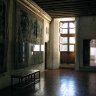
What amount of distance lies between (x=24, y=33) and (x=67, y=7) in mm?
4323

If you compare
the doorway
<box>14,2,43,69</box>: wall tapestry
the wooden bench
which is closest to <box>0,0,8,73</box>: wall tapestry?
the wooden bench

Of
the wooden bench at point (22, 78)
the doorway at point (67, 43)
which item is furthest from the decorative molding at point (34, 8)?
the wooden bench at point (22, 78)

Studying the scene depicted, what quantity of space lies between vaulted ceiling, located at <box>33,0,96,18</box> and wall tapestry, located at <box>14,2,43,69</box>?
43.8 inches

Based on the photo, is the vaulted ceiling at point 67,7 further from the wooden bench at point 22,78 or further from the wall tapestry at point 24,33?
the wooden bench at point 22,78

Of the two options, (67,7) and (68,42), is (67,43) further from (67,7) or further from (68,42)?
(67,7)

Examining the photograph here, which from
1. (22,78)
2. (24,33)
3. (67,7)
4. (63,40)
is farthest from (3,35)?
(63,40)

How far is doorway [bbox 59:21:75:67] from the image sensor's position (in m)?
18.1

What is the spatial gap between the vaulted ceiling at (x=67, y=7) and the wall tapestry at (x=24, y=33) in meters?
1.11

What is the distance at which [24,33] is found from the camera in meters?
10.8

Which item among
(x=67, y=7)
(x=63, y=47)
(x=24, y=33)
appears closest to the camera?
(x=24, y=33)

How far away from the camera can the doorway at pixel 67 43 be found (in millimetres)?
18109

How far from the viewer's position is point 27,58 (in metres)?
11.4

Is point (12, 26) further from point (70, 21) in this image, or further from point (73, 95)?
point (70, 21)

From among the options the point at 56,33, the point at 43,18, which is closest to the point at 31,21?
the point at 43,18
